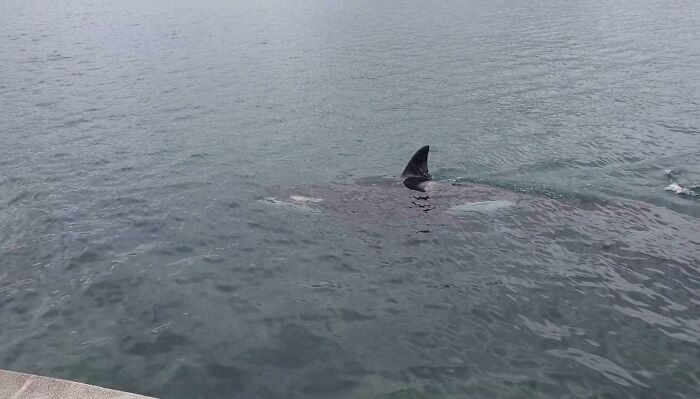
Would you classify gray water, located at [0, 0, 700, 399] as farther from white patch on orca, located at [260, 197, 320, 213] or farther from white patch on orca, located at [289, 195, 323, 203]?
white patch on orca, located at [289, 195, 323, 203]

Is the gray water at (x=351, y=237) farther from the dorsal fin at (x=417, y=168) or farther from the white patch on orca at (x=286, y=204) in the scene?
the dorsal fin at (x=417, y=168)

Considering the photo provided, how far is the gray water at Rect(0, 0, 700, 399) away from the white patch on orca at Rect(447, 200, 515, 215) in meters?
0.31

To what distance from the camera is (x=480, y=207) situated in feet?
49.8

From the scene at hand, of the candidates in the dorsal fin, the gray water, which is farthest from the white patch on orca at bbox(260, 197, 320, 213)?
the dorsal fin

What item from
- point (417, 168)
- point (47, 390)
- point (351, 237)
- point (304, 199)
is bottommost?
point (351, 237)

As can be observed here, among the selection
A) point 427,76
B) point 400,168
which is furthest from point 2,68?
point 400,168

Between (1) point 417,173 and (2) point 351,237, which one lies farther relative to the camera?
(1) point 417,173

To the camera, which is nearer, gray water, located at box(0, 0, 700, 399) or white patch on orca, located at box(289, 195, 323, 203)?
gray water, located at box(0, 0, 700, 399)

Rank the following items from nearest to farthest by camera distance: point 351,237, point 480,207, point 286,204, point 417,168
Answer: point 351,237 → point 480,207 → point 286,204 → point 417,168

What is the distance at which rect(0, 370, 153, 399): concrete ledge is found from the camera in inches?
259

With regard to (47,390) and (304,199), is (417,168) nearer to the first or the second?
(304,199)

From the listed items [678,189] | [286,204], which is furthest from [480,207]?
[678,189]

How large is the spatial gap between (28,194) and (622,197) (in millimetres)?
18796

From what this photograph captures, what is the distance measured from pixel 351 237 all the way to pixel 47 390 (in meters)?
8.28
